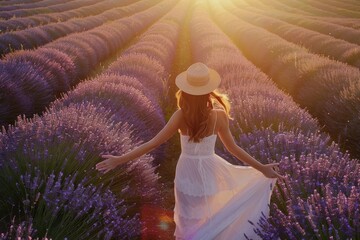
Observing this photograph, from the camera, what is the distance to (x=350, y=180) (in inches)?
119

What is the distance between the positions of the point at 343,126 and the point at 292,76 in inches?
111

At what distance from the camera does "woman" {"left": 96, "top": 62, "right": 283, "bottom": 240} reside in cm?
311

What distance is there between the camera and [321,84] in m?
7.62

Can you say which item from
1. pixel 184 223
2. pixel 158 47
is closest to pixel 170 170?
pixel 184 223

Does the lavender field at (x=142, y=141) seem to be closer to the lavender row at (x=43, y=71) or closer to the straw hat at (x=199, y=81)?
the lavender row at (x=43, y=71)

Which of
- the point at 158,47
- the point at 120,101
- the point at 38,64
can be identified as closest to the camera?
the point at 120,101

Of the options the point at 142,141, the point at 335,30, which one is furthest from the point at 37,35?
the point at 335,30

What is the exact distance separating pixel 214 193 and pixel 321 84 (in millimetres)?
4933

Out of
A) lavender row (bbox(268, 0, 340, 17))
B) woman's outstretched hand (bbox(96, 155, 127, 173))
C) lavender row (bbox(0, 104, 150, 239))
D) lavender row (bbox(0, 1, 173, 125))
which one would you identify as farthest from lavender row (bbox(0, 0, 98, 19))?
lavender row (bbox(268, 0, 340, 17))

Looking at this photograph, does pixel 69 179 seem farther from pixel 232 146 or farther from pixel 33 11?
pixel 33 11

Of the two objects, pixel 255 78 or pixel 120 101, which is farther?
pixel 255 78

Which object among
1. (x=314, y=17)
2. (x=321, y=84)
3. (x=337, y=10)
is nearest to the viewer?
(x=321, y=84)

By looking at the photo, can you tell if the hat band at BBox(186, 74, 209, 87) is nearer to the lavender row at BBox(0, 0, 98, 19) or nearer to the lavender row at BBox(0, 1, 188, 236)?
the lavender row at BBox(0, 1, 188, 236)

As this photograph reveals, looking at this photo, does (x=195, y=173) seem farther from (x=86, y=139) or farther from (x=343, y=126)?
(x=343, y=126)
